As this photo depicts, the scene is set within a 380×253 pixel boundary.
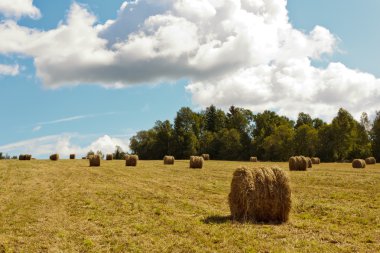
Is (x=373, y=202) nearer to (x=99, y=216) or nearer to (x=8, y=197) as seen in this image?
(x=99, y=216)

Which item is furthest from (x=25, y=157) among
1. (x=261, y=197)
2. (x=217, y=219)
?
(x=261, y=197)

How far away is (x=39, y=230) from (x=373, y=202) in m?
12.6

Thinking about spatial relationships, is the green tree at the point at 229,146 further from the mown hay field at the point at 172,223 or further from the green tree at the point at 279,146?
the mown hay field at the point at 172,223

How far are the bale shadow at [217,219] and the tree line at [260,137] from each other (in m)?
81.4

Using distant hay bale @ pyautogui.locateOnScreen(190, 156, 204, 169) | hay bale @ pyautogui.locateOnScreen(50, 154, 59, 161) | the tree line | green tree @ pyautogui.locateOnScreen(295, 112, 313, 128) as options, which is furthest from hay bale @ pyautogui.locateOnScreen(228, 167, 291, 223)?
green tree @ pyautogui.locateOnScreen(295, 112, 313, 128)

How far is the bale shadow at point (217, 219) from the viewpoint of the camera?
Result: 1264 cm

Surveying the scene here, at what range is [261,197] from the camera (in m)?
13.1

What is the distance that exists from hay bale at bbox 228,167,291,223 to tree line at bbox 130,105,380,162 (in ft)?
266

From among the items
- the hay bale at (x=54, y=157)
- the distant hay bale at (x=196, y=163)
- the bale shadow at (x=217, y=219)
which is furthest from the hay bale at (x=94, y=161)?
the bale shadow at (x=217, y=219)

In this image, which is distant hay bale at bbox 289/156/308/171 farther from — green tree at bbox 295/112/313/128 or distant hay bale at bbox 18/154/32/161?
green tree at bbox 295/112/313/128

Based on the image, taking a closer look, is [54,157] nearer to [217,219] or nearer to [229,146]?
[217,219]

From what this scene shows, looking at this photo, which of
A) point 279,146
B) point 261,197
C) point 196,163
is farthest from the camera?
point 279,146

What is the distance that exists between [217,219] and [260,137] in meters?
102

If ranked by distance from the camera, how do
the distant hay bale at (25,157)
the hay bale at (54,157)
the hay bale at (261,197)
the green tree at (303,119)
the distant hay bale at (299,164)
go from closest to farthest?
the hay bale at (261,197), the distant hay bale at (299,164), the distant hay bale at (25,157), the hay bale at (54,157), the green tree at (303,119)
